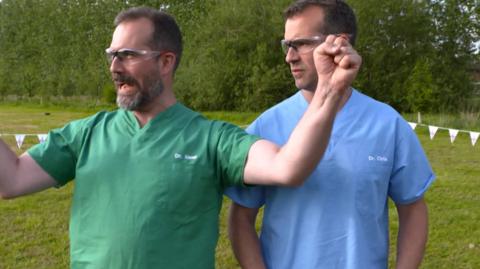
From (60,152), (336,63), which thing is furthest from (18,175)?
(336,63)

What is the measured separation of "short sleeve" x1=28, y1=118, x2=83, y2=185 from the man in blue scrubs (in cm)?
57

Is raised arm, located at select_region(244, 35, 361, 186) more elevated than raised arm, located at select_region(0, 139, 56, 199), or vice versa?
raised arm, located at select_region(244, 35, 361, 186)

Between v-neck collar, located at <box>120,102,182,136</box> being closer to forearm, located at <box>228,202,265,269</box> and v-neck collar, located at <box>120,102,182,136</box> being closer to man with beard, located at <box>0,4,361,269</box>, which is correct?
man with beard, located at <box>0,4,361,269</box>

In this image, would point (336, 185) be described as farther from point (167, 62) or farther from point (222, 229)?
point (222, 229)

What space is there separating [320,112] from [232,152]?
38 cm

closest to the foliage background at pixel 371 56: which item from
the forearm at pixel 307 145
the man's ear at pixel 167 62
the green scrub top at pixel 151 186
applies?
the man's ear at pixel 167 62

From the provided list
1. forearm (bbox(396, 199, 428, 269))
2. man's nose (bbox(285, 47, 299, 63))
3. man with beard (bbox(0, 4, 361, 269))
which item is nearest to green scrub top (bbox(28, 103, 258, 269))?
man with beard (bbox(0, 4, 361, 269))

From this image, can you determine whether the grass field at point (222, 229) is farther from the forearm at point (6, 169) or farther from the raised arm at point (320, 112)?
the raised arm at point (320, 112)

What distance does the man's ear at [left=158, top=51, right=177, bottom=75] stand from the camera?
1957mm

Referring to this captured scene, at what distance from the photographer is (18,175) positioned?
6.33 feet

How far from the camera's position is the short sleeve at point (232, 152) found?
1792 mm

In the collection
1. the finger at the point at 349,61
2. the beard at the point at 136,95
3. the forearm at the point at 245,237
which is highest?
the finger at the point at 349,61

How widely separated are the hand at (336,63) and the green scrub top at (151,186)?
370 mm

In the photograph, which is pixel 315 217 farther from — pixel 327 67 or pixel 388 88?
pixel 388 88
